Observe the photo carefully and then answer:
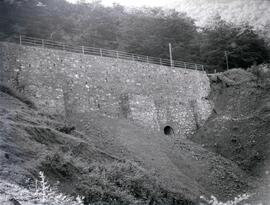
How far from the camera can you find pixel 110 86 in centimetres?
2630

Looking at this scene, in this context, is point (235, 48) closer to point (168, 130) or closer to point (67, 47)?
point (168, 130)

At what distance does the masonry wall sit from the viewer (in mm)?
22750

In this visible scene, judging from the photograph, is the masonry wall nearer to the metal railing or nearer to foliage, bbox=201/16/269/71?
the metal railing

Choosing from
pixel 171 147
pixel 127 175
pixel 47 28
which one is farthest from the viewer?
pixel 47 28

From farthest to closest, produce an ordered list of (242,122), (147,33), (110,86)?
(147,33), (242,122), (110,86)

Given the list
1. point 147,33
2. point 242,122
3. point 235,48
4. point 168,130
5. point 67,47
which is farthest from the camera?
point 147,33

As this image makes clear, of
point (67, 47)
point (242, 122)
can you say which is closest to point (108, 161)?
point (242, 122)

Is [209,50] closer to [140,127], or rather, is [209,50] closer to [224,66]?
[224,66]

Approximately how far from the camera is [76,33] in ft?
126

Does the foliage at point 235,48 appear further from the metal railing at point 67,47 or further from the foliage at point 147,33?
the metal railing at point 67,47

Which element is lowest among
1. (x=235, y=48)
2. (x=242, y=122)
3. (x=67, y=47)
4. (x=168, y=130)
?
(x=168, y=130)

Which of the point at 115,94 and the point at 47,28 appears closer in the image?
the point at 115,94

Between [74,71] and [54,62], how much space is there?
1.37 metres

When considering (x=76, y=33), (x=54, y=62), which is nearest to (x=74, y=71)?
(x=54, y=62)
